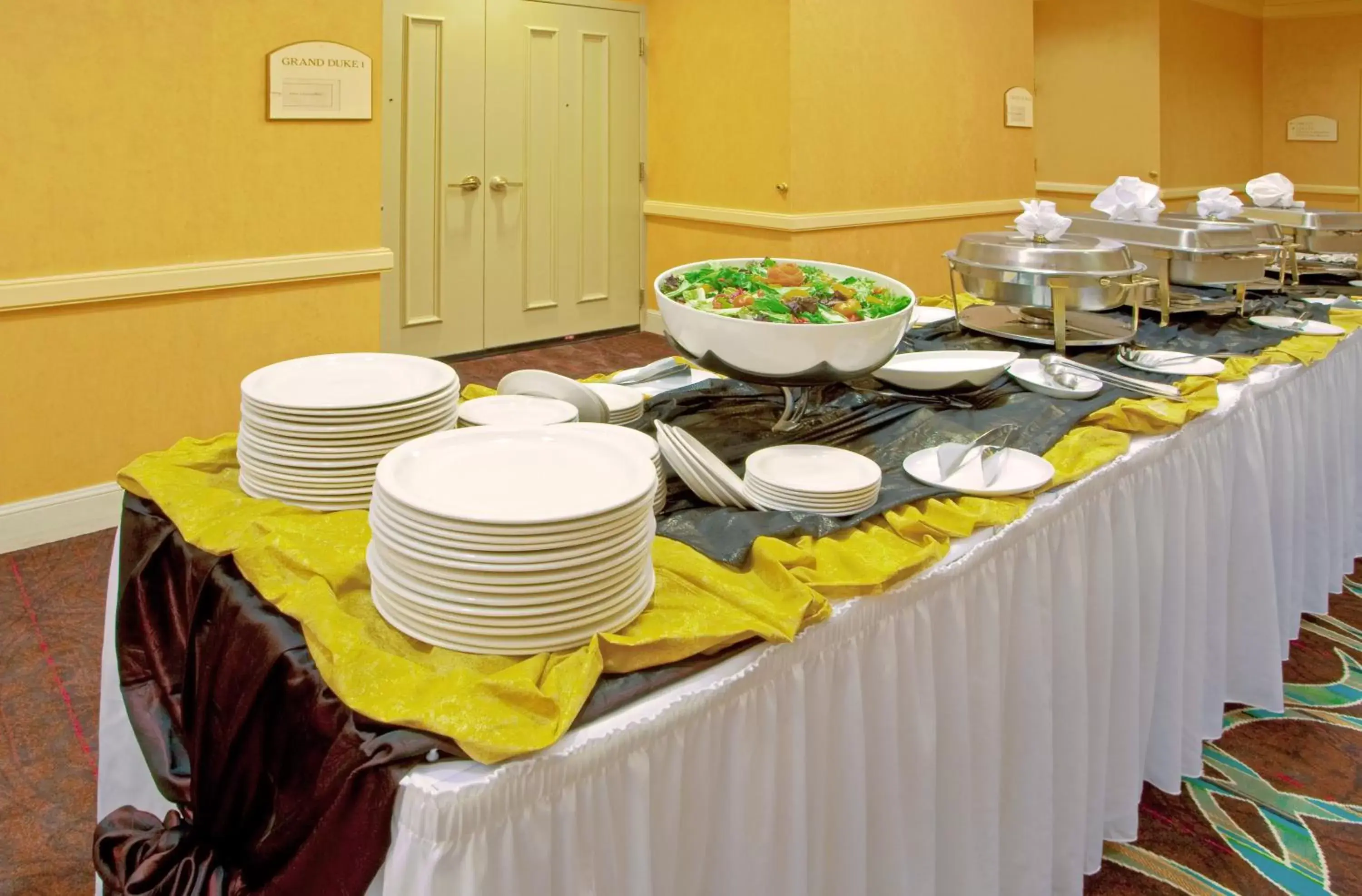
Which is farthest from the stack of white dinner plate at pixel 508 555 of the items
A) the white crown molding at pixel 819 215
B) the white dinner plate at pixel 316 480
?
the white crown molding at pixel 819 215

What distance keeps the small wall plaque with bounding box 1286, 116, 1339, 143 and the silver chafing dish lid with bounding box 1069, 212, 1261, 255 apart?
21.3ft

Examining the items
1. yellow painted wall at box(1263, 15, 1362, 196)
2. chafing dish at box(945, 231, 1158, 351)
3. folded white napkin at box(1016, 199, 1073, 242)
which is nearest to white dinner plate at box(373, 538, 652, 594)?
chafing dish at box(945, 231, 1158, 351)

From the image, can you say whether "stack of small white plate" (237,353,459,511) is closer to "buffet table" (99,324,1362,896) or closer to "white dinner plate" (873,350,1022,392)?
"buffet table" (99,324,1362,896)

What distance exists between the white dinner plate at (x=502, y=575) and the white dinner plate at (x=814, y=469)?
410mm

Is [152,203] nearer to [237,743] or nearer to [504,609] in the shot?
[237,743]

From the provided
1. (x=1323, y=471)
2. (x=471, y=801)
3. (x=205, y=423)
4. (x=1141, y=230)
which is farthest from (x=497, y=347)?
(x=471, y=801)

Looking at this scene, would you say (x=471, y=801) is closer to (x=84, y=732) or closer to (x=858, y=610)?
(x=858, y=610)

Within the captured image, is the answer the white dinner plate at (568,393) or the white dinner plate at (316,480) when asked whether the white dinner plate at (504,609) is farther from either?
the white dinner plate at (568,393)

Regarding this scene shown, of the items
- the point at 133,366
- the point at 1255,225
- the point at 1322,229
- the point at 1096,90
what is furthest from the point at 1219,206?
the point at 1096,90

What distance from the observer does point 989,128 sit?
6.06m

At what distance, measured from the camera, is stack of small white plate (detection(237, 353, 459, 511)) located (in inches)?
45.2

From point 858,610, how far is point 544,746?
0.41m

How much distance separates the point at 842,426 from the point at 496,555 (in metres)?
0.83

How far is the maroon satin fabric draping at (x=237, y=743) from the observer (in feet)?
2.59
